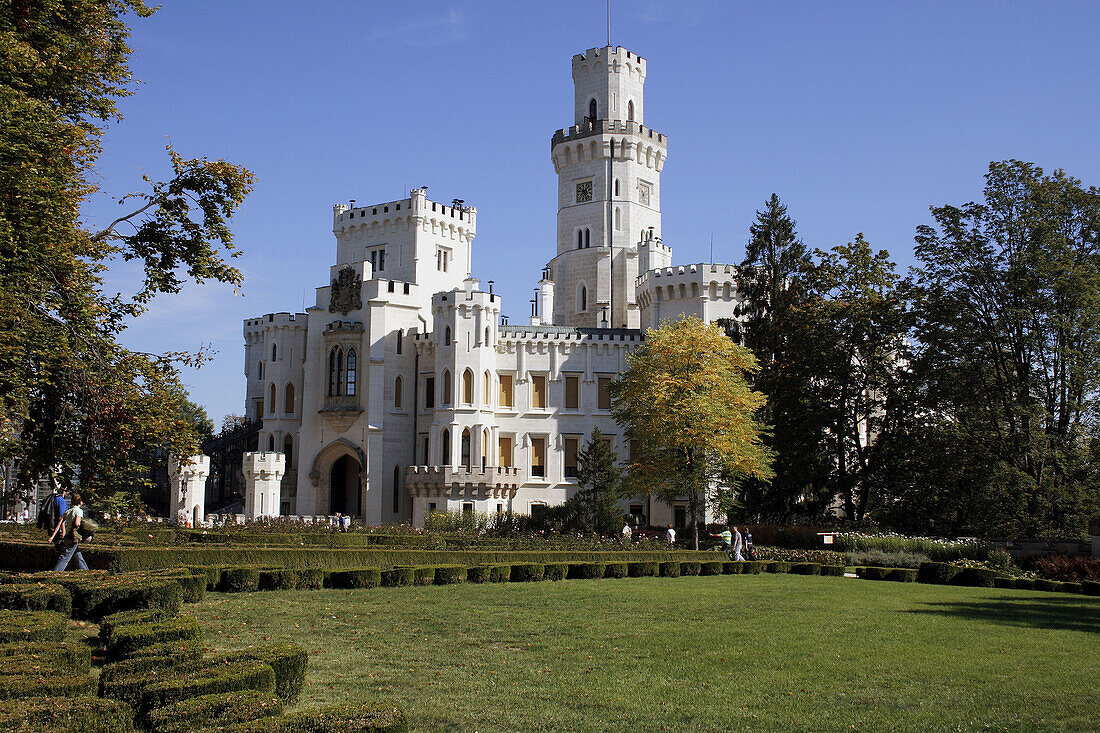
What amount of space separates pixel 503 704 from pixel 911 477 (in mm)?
33202

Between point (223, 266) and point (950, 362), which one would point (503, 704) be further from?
point (950, 362)

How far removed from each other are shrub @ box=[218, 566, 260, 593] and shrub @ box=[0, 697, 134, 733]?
12419 mm

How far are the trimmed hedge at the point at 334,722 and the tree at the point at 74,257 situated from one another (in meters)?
10.3

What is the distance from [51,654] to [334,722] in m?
3.78

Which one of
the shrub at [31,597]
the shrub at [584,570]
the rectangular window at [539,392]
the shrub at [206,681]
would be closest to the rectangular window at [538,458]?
the rectangular window at [539,392]

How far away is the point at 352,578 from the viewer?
2178cm

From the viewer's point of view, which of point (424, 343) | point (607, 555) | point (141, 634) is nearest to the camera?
point (141, 634)

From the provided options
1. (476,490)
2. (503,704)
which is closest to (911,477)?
(476,490)

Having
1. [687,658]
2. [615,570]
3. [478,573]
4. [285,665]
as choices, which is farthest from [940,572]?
[285,665]

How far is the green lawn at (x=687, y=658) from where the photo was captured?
975cm

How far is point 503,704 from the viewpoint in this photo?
10.1m

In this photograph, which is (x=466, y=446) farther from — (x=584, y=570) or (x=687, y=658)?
(x=687, y=658)

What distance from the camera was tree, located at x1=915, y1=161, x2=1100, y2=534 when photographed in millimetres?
35062

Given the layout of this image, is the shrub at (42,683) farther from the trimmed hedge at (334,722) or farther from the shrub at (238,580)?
the shrub at (238,580)
